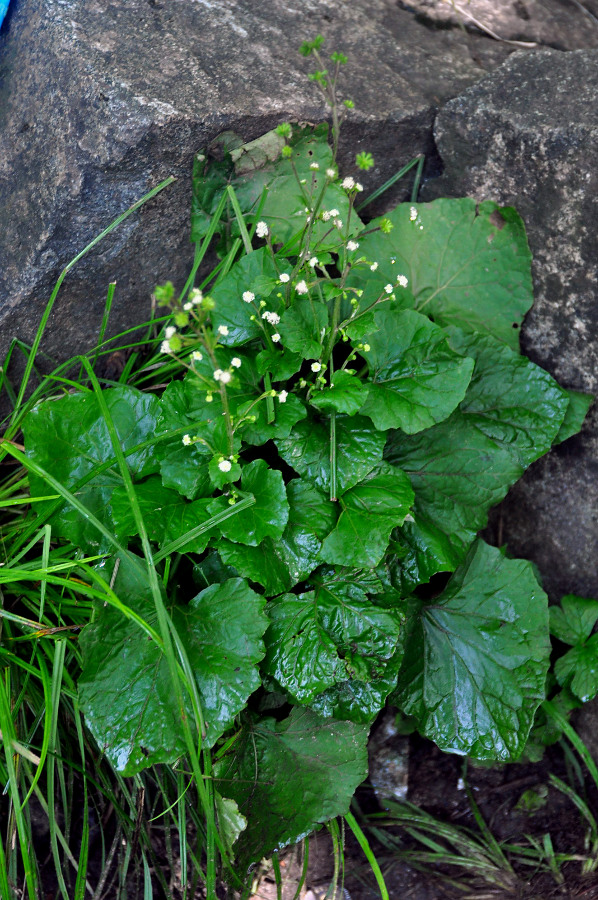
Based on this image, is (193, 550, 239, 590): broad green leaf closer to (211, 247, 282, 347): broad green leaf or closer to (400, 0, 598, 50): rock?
(211, 247, 282, 347): broad green leaf

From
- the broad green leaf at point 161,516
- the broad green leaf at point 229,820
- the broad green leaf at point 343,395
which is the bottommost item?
the broad green leaf at point 229,820

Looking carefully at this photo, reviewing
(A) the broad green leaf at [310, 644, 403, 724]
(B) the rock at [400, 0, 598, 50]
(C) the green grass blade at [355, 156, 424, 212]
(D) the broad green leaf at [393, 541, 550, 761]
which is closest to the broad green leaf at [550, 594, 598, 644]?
(D) the broad green leaf at [393, 541, 550, 761]

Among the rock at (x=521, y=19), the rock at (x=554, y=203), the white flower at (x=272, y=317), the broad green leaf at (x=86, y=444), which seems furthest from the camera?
→ the rock at (x=521, y=19)

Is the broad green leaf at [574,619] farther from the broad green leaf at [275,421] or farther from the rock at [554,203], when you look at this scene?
the broad green leaf at [275,421]

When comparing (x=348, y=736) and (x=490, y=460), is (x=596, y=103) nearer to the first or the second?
(x=490, y=460)

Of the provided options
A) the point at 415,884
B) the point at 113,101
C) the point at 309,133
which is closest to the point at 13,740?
the point at 415,884

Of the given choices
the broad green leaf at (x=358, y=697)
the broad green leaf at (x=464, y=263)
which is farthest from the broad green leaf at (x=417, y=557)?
the broad green leaf at (x=464, y=263)
